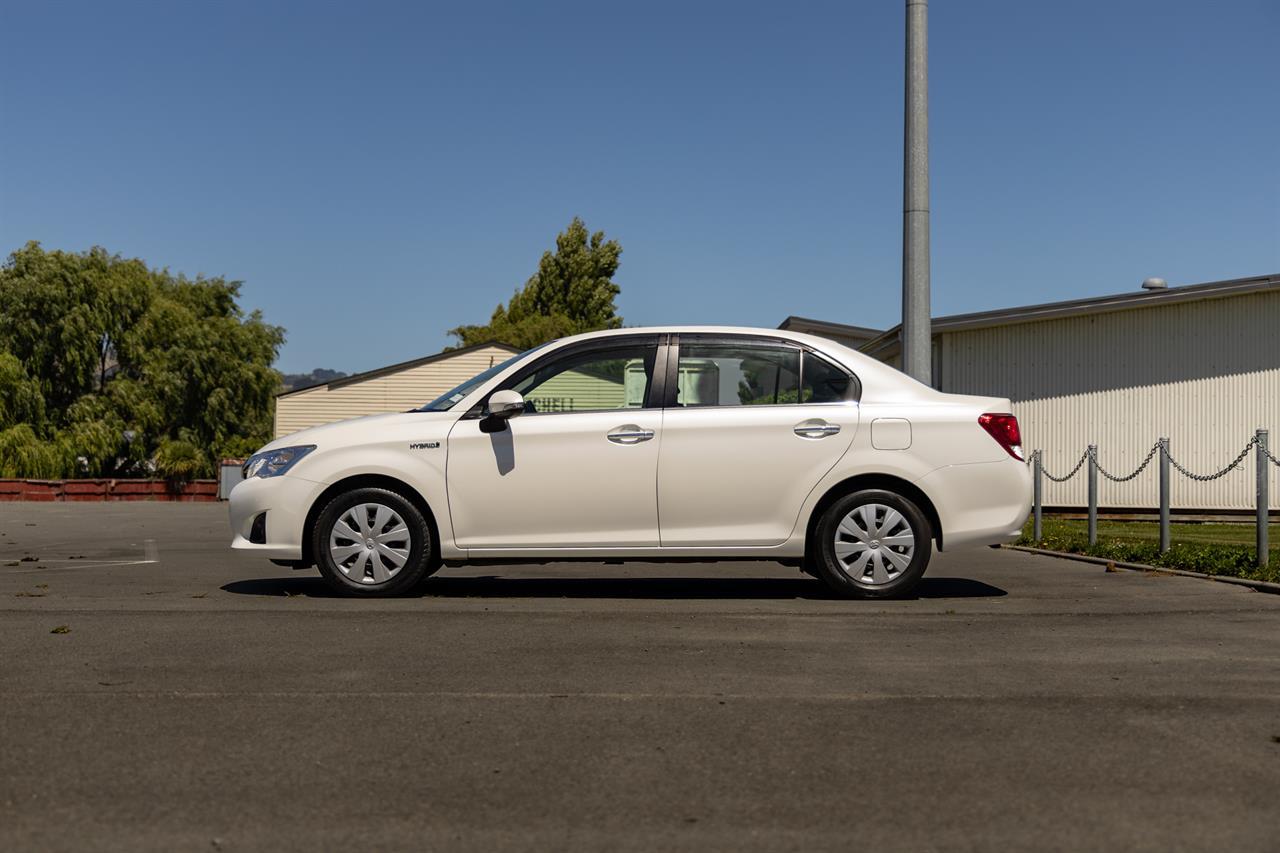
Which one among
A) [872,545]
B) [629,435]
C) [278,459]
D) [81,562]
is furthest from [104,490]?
[872,545]

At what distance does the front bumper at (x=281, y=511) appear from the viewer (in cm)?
893

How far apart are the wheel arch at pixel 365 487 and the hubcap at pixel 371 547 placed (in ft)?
0.46

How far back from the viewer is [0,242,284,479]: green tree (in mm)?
49219

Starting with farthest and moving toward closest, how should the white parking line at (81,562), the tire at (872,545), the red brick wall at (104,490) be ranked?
1. the red brick wall at (104,490)
2. the white parking line at (81,562)
3. the tire at (872,545)

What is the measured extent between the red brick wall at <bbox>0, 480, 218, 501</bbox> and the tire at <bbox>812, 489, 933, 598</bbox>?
41.4m

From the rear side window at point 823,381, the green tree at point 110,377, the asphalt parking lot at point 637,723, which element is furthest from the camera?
the green tree at point 110,377

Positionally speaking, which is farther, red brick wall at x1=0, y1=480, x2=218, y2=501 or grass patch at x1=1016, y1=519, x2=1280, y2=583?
red brick wall at x1=0, y1=480, x2=218, y2=501

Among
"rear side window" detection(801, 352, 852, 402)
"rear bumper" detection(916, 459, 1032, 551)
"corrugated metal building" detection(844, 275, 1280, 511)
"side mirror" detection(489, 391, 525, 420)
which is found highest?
"corrugated metal building" detection(844, 275, 1280, 511)

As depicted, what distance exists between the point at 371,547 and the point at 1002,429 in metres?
4.03

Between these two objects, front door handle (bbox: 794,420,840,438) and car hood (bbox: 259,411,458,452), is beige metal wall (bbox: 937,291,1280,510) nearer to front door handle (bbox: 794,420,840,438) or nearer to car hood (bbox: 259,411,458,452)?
front door handle (bbox: 794,420,840,438)

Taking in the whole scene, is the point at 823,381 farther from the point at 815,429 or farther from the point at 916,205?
the point at 916,205

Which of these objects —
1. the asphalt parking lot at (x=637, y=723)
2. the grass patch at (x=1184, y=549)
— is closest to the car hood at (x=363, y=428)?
the asphalt parking lot at (x=637, y=723)

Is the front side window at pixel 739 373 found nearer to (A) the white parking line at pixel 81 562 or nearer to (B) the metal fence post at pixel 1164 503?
(B) the metal fence post at pixel 1164 503

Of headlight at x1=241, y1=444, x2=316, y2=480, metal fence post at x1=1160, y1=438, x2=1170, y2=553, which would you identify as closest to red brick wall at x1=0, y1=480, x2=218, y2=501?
headlight at x1=241, y1=444, x2=316, y2=480
